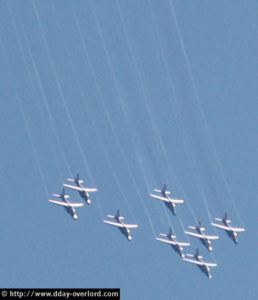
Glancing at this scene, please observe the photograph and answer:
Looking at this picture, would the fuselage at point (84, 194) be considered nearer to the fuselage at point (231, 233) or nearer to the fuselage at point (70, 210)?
the fuselage at point (70, 210)

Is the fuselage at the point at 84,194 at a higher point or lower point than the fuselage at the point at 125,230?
higher

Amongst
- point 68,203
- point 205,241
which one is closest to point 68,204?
point 68,203

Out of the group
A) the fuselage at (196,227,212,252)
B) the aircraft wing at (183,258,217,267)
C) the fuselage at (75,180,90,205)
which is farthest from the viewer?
the aircraft wing at (183,258,217,267)

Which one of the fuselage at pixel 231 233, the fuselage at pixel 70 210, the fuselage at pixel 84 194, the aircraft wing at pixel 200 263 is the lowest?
the aircraft wing at pixel 200 263

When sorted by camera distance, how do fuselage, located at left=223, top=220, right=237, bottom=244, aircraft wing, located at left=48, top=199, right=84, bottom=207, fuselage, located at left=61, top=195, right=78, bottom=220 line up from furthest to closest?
fuselage, located at left=223, top=220, right=237, bottom=244
fuselage, located at left=61, top=195, right=78, bottom=220
aircraft wing, located at left=48, top=199, right=84, bottom=207

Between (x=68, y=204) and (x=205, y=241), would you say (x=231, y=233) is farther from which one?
(x=68, y=204)

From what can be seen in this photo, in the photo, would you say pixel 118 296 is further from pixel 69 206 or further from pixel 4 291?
pixel 69 206

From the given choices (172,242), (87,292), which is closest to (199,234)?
(172,242)

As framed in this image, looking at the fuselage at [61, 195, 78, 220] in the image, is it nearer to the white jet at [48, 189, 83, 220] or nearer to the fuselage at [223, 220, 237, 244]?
the white jet at [48, 189, 83, 220]

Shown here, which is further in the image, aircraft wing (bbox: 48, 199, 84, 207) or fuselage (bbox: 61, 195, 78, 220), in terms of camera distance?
fuselage (bbox: 61, 195, 78, 220)

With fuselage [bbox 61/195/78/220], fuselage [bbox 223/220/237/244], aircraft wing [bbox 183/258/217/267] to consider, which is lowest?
aircraft wing [bbox 183/258/217/267]

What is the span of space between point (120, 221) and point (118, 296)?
1935cm

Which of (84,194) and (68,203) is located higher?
(84,194)

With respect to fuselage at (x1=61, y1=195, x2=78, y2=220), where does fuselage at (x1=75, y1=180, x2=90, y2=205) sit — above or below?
above
